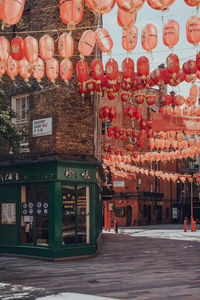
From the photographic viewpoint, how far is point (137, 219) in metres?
47.1

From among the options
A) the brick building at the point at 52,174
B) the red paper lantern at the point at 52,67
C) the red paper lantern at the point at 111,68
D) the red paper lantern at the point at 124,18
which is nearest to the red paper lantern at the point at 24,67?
the red paper lantern at the point at 52,67

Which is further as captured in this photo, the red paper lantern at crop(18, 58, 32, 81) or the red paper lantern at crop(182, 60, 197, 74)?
the red paper lantern at crop(182, 60, 197, 74)

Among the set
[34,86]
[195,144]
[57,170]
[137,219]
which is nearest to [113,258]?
[57,170]

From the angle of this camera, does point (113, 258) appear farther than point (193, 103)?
No

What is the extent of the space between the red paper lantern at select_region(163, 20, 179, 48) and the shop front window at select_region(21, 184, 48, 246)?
8552 mm

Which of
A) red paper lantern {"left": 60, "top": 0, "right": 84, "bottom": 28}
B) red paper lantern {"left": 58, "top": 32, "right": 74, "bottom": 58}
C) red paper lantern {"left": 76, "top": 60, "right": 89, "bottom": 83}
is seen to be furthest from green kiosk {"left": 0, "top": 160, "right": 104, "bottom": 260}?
red paper lantern {"left": 60, "top": 0, "right": 84, "bottom": 28}

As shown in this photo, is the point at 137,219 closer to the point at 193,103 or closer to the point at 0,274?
the point at 193,103

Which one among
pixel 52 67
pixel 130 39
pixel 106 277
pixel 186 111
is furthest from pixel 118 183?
pixel 130 39

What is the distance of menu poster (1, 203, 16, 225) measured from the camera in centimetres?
1797

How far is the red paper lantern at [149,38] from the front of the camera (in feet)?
37.0

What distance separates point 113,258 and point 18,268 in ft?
15.0

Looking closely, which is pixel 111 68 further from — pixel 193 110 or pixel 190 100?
pixel 193 110

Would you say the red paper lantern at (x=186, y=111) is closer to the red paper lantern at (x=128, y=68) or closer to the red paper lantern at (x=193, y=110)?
the red paper lantern at (x=193, y=110)

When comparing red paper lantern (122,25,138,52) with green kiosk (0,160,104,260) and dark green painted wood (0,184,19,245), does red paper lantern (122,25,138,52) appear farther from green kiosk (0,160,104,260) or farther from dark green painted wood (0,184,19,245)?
dark green painted wood (0,184,19,245)
